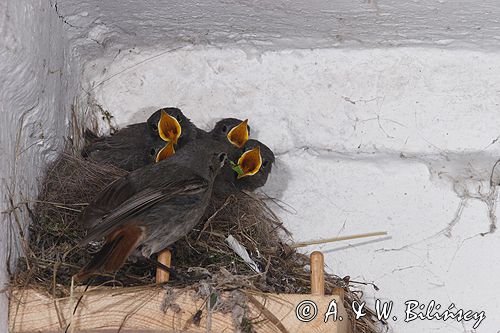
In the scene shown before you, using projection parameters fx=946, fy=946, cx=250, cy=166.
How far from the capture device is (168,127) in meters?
4.37

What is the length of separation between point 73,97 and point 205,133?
64 cm

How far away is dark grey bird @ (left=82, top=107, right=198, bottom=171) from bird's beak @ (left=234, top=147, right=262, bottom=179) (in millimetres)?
286

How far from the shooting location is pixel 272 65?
Answer: 4.50 metres

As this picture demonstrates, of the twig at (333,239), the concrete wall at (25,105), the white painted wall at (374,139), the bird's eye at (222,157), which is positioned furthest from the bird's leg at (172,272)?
the white painted wall at (374,139)

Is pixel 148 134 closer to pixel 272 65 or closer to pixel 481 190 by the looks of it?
pixel 272 65

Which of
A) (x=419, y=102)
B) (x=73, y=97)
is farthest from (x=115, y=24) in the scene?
(x=419, y=102)

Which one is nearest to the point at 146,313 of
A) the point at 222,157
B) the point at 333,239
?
the point at 333,239

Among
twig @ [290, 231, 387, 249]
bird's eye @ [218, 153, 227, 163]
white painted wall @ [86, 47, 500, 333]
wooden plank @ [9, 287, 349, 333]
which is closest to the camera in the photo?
wooden plank @ [9, 287, 349, 333]

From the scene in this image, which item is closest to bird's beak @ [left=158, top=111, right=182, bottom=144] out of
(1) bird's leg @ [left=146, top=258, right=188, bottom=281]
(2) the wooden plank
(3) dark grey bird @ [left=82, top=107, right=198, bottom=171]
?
(3) dark grey bird @ [left=82, top=107, right=198, bottom=171]

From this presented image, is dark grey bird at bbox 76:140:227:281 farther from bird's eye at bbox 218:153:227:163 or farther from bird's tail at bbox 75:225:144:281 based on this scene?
Answer: bird's eye at bbox 218:153:227:163

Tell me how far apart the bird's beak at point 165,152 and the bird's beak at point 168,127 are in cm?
3

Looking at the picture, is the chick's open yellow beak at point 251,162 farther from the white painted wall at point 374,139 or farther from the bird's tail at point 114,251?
the bird's tail at point 114,251

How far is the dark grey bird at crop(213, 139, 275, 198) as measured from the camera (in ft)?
14.0

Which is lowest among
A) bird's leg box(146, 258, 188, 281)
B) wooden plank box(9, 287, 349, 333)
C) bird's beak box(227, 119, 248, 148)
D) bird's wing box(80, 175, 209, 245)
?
wooden plank box(9, 287, 349, 333)
